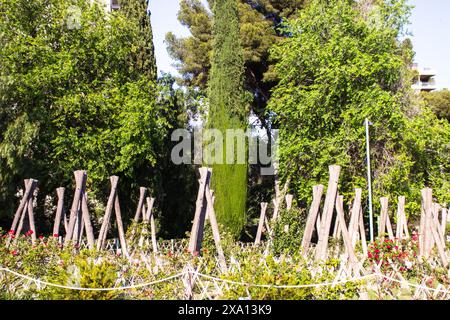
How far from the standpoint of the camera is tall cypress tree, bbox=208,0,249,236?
2112 centimetres

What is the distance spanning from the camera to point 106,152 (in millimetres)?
20000

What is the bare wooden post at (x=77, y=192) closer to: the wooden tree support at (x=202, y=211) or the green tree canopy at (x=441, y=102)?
the wooden tree support at (x=202, y=211)

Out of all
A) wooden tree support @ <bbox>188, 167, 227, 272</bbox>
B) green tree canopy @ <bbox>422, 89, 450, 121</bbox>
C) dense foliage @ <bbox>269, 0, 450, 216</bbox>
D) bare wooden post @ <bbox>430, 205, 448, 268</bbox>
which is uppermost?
green tree canopy @ <bbox>422, 89, 450, 121</bbox>

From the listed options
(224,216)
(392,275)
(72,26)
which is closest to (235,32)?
(72,26)

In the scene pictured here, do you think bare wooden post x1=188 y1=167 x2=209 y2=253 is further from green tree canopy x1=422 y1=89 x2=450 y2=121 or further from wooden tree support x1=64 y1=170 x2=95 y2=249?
green tree canopy x1=422 y1=89 x2=450 y2=121

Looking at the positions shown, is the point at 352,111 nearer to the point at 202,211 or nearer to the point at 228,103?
the point at 228,103

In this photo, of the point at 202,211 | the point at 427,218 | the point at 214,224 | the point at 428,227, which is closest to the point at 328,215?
the point at 214,224

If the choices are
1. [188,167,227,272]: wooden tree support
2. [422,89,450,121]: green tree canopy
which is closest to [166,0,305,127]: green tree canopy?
[188,167,227,272]: wooden tree support

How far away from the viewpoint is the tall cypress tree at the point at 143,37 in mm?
23109

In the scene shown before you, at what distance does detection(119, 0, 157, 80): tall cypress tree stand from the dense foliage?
6.53 meters

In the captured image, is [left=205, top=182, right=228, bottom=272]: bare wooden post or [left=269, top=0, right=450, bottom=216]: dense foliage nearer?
[left=205, top=182, right=228, bottom=272]: bare wooden post

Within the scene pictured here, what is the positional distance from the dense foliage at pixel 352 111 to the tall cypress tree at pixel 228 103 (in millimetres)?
1997

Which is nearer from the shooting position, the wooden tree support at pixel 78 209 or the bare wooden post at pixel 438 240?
the bare wooden post at pixel 438 240

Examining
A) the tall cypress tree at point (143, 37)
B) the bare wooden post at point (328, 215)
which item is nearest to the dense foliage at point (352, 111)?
the tall cypress tree at point (143, 37)
